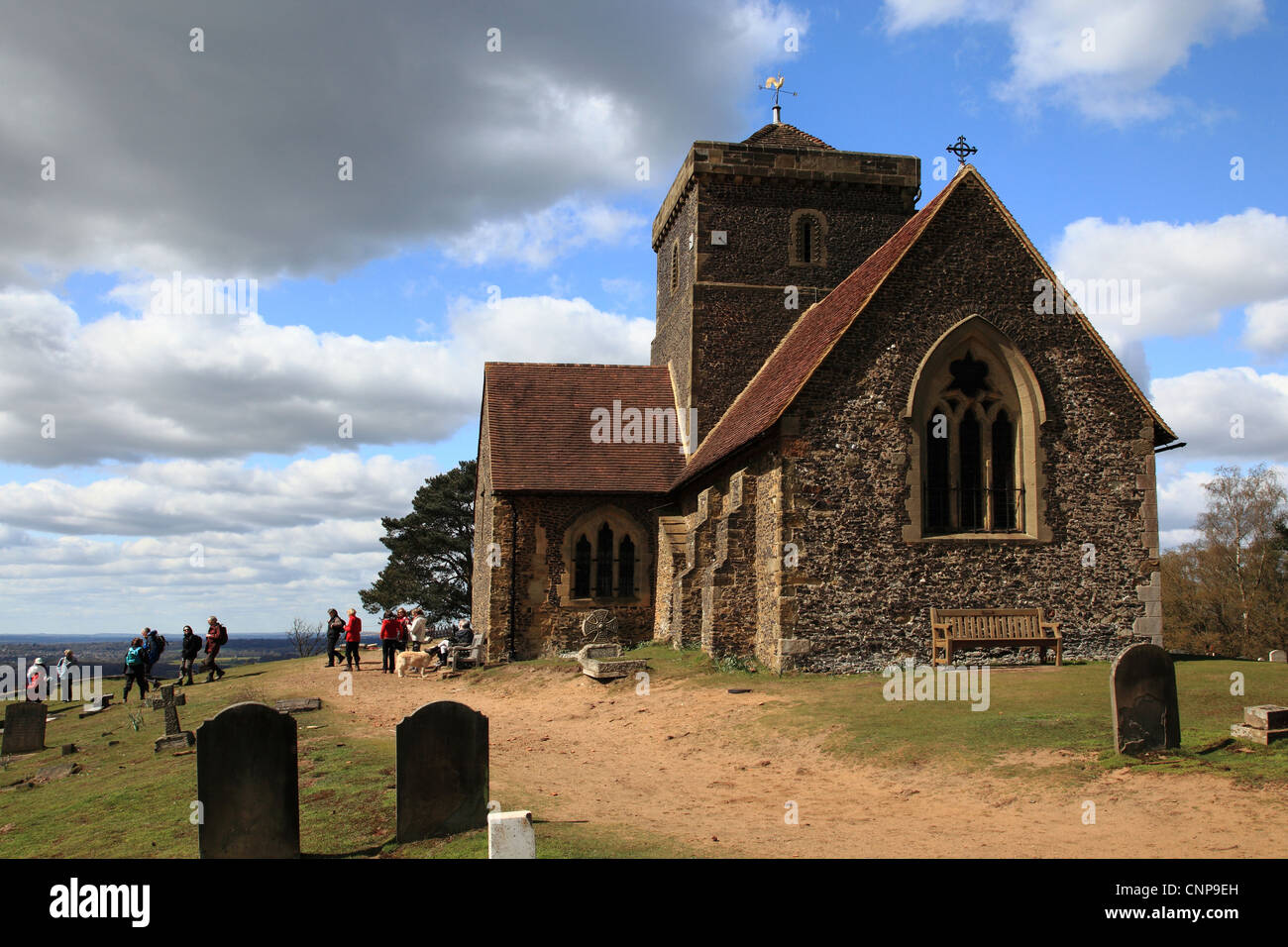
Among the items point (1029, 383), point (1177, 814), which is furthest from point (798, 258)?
point (1177, 814)

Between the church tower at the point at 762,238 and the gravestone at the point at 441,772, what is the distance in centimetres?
1697

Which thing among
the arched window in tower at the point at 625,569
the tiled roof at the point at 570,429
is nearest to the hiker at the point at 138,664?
the tiled roof at the point at 570,429

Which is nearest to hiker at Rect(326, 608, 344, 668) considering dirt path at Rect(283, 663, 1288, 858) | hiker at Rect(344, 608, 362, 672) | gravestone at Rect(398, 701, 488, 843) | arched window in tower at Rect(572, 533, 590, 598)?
hiker at Rect(344, 608, 362, 672)

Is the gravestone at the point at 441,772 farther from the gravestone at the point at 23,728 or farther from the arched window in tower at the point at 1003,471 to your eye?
the gravestone at the point at 23,728

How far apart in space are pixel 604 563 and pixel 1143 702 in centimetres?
1594

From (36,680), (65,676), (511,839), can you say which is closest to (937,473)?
(511,839)

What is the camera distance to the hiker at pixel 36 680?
78.4ft

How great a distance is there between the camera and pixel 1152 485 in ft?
57.6

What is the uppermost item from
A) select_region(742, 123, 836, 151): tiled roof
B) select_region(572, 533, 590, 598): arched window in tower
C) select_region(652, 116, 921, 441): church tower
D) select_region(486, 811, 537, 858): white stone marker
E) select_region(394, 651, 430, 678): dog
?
select_region(742, 123, 836, 151): tiled roof

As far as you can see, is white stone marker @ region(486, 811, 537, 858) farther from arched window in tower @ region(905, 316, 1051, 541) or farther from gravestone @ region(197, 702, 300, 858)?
arched window in tower @ region(905, 316, 1051, 541)

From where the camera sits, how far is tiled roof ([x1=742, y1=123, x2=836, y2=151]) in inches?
1085

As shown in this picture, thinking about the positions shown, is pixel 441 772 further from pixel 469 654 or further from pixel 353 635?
pixel 353 635

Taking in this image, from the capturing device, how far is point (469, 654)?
23.5 m

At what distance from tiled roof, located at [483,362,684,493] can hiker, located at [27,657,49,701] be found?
41.8 feet
